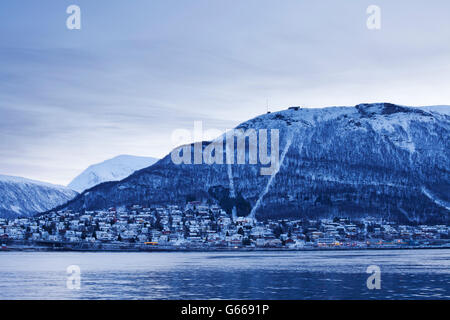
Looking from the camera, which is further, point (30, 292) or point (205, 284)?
point (205, 284)
